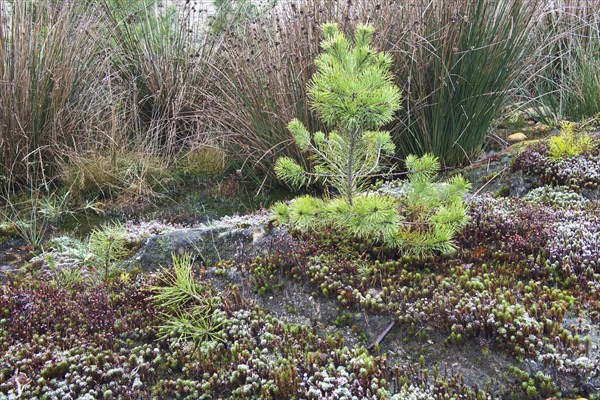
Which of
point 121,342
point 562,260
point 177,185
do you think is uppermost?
point 562,260

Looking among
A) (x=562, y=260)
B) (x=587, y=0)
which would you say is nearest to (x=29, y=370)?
(x=562, y=260)

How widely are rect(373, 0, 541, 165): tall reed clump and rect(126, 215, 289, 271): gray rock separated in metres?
Result: 1.90

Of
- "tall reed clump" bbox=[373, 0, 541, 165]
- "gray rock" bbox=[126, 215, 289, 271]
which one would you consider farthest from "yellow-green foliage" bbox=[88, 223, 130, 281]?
"tall reed clump" bbox=[373, 0, 541, 165]

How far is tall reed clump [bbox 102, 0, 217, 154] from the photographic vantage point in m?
6.22

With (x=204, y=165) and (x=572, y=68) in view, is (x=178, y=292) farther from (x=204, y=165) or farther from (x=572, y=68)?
(x=572, y=68)

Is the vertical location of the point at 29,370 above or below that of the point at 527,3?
below

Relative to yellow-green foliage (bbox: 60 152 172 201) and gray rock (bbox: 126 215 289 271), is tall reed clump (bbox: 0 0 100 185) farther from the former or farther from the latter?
gray rock (bbox: 126 215 289 271)

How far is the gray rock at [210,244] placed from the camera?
3.39 metres

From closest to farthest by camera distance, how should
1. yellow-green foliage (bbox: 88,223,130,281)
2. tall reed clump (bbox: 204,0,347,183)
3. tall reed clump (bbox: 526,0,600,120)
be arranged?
yellow-green foliage (bbox: 88,223,130,281), tall reed clump (bbox: 204,0,347,183), tall reed clump (bbox: 526,0,600,120)

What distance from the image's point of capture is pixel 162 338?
103 inches

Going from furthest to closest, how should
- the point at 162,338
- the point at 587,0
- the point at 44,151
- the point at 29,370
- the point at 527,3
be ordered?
the point at 587,0 < the point at 44,151 < the point at 527,3 < the point at 162,338 < the point at 29,370

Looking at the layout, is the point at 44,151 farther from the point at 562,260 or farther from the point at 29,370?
the point at 562,260

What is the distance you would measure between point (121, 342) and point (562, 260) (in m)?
2.06

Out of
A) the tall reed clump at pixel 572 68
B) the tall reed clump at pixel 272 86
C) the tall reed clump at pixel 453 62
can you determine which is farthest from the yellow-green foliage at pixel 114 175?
the tall reed clump at pixel 572 68
